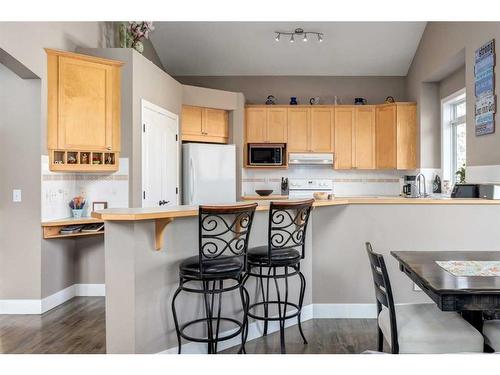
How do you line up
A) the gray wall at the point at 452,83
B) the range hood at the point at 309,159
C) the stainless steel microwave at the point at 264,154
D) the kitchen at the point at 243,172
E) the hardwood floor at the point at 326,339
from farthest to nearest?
1. the range hood at the point at 309,159
2. the stainless steel microwave at the point at 264,154
3. the gray wall at the point at 452,83
4. the hardwood floor at the point at 326,339
5. the kitchen at the point at 243,172

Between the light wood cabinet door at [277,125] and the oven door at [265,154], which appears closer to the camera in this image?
the oven door at [265,154]

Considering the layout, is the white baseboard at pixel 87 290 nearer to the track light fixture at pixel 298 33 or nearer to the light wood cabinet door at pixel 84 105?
the light wood cabinet door at pixel 84 105

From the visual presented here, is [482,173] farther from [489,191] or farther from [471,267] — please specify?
[471,267]

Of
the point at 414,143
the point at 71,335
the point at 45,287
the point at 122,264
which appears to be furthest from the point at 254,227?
the point at 414,143

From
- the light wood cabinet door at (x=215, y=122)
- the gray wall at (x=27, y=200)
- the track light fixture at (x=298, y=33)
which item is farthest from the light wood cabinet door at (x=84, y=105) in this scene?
the track light fixture at (x=298, y=33)

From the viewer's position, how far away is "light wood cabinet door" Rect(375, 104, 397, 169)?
20.5 feet

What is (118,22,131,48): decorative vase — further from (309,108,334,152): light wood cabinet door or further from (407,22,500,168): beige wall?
(407,22,500,168): beige wall

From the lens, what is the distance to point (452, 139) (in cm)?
587

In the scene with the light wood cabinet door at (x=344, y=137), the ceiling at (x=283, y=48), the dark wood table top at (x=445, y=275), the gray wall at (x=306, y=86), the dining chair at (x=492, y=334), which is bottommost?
the dining chair at (x=492, y=334)

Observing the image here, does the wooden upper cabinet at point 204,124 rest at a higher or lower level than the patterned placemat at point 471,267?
higher

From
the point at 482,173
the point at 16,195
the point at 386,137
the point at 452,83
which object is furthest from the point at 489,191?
the point at 16,195

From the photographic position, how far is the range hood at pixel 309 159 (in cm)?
649

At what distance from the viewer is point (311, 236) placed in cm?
357

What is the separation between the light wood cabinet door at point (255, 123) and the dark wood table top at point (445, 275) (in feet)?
13.7
